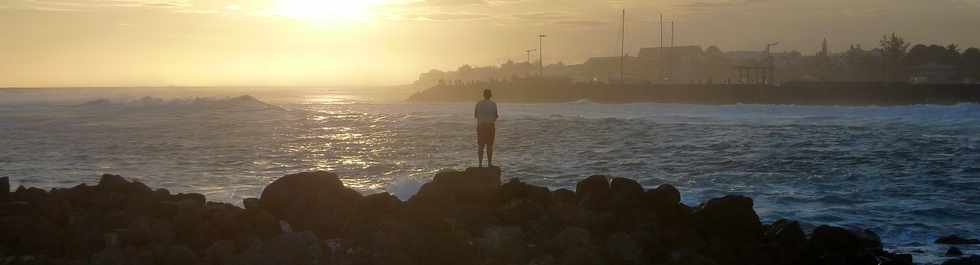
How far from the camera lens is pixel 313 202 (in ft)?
30.7

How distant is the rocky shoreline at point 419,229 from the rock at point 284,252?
0.01m

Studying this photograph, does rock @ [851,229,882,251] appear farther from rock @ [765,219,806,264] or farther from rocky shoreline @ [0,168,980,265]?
rock @ [765,219,806,264]

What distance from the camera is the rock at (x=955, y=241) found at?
A: 32.9 ft

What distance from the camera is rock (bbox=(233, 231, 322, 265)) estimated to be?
7164 millimetres

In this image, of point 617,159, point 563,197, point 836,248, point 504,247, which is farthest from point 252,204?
point 617,159

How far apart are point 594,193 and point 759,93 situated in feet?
183

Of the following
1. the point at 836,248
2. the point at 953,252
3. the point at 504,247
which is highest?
the point at 504,247

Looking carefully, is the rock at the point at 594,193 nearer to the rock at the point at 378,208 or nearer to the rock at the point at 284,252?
the rock at the point at 378,208

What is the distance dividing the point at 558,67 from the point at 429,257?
149m

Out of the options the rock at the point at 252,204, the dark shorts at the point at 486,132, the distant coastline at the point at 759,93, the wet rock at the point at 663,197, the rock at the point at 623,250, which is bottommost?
the distant coastline at the point at 759,93

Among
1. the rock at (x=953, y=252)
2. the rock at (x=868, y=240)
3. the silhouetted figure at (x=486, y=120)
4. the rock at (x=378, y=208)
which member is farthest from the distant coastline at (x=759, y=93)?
the rock at (x=378, y=208)

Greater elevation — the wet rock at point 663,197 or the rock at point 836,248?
the wet rock at point 663,197

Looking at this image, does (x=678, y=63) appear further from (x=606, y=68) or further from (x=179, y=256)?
(x=179, y=256)

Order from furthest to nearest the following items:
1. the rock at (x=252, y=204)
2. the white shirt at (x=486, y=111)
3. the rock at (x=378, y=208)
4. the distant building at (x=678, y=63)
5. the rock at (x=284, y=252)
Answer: the distant building at (x=678, y=63)
the white shirt at (x=486, y=111)
the rock at (x=252, y=204)
the rock at (x=378, y=208)
the rock at (x=284, y=252)
